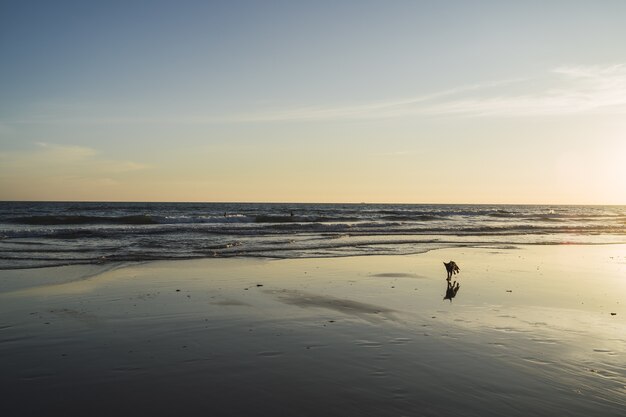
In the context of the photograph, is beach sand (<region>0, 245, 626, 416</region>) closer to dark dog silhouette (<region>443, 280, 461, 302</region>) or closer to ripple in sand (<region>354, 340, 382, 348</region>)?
ripple in sand (<region>354, 340, 382, 348</region>)

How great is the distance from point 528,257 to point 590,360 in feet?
46.2

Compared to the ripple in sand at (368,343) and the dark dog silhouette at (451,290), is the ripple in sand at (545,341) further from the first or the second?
the dark dog silhouette at (451,290)

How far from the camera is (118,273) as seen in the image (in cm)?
1377

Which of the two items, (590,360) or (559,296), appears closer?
(590,360)

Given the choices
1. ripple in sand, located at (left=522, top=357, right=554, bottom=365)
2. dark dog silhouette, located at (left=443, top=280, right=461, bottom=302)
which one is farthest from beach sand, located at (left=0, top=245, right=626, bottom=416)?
dark dog silhouette, located at (left=443, top=280, right=461, bottom=302)

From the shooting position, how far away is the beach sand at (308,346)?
4.96 m

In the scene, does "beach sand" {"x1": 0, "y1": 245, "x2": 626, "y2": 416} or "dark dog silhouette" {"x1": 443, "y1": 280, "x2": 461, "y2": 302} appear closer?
"beach sand" {"x1": 0, "y1": 245, "x2": 626, "y2": 416}

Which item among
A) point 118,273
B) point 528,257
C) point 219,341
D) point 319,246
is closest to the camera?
point 219,341

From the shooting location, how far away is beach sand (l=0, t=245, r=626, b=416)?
4.96 m

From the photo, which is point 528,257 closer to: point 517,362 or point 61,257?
point 517,362

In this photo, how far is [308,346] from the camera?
695 centimetres

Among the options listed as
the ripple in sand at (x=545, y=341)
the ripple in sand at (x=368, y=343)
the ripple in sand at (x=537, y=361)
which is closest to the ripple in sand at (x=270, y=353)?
the ripple in sand at (x=368, y=343)

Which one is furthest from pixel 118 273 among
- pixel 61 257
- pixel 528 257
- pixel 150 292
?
pixel 528 257

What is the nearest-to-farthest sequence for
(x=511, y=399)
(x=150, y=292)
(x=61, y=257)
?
1. (x=511, y=399)
2. (x=150, y=292)
3. (x=61, y=257)
